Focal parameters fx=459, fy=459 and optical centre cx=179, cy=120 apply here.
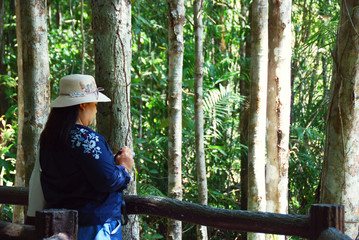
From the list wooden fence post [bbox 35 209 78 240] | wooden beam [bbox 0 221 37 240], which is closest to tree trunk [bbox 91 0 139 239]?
wooden beam [bbox 0 221 37 240]

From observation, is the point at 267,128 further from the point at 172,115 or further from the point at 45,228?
the point at 45,228

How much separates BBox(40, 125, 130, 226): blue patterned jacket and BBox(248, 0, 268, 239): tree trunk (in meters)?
2.64

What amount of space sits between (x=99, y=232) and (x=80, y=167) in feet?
1.19

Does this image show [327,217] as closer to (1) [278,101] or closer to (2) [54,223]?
(2) [54,223]

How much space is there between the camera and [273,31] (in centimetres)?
471

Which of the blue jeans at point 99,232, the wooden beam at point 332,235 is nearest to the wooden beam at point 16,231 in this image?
the blue jeans at point 99,232

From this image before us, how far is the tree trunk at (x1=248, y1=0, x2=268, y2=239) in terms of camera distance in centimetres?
461

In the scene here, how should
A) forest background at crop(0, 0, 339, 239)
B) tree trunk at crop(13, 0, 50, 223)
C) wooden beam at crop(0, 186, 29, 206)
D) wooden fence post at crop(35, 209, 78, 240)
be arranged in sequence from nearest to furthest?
wooden fence post at crop(35, 209, 78, 240) → wooden beam at crop(0, 186, 29, 206) → tree trunk at crop(13, 0, 50, 223) → forest background at crop(0, 0, 339, 239)

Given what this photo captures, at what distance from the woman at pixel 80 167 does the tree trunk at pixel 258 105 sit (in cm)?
259

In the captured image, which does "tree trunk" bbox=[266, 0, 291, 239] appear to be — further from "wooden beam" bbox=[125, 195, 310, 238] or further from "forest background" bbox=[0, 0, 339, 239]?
"wooden beam" bbox=[125, 195, 310, 238]

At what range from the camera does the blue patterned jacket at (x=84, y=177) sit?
2.10 meters

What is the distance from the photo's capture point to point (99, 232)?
88.8 inches

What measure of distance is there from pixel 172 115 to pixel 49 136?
2635 millimetres

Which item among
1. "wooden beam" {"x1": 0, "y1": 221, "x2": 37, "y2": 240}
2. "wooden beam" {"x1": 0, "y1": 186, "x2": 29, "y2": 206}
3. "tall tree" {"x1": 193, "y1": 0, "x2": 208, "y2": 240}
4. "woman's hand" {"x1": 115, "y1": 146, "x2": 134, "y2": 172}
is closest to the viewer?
"wooden beam" {"x1": 0, "y1": 221, "x2": 37, "y2": 240}
